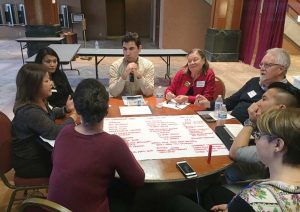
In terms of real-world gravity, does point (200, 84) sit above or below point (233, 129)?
above

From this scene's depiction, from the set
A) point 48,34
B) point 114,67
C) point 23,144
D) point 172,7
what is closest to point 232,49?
point 172,7

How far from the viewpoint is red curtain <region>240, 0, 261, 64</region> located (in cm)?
724

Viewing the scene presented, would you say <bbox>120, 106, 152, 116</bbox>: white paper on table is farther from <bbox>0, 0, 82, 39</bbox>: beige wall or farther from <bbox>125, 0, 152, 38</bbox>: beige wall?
<bbox>125, 0, 152, 38</bbox>: beige wall

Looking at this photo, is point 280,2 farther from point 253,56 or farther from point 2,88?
point 2,88

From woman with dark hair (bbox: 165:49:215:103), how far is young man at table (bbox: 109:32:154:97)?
0.26 meters

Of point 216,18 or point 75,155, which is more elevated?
point 216,18

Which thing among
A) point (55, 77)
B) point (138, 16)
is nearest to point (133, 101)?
point (55, 77)

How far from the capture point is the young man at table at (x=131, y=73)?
2.57 meters

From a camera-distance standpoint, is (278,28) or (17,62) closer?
(278,28)

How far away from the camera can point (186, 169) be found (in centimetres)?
137

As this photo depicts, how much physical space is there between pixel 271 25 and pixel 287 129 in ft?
21.4

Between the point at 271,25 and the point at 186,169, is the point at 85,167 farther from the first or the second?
the point at 271,25

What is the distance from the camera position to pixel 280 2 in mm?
6230

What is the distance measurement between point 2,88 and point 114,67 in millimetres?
3473
